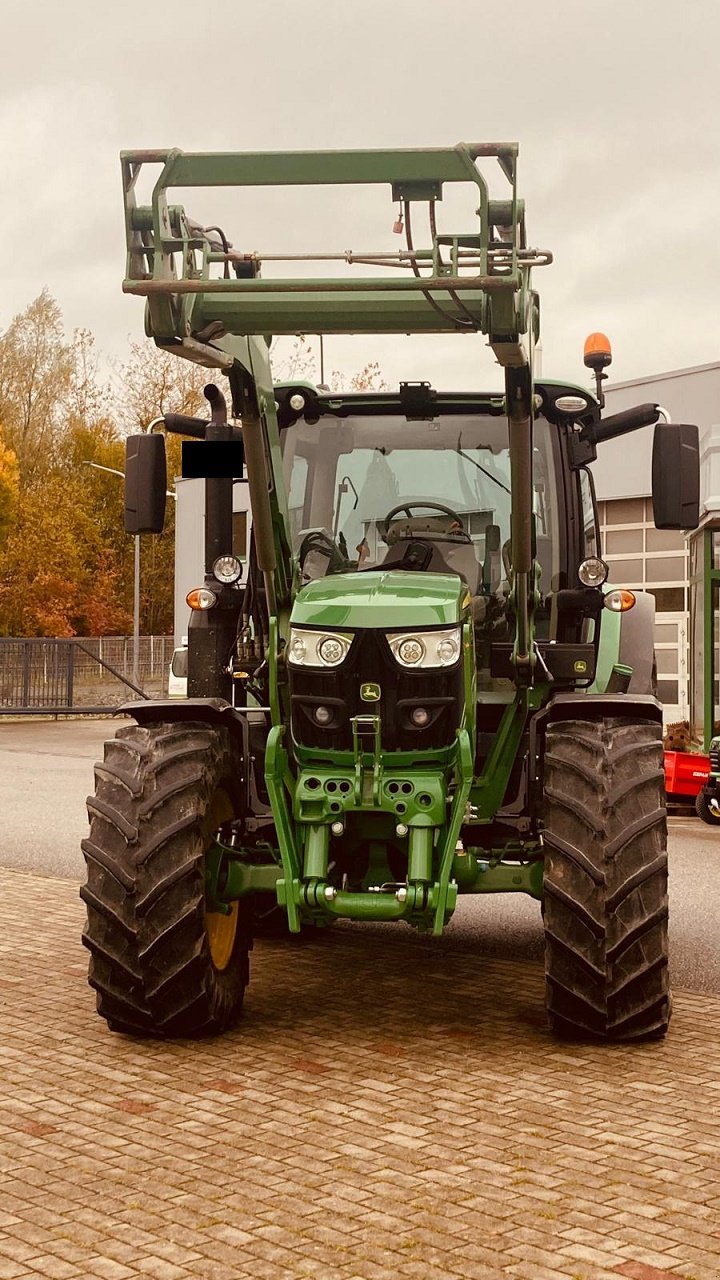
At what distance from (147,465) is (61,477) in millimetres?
56602

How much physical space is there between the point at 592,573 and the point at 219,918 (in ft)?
7.61

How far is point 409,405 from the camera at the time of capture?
780 cm

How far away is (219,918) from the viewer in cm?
680

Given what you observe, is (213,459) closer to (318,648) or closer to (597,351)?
(318,648)

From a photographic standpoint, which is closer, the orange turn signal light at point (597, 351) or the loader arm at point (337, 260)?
the loader arm at point (337, 260)

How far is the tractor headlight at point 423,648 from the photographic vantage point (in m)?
6.42

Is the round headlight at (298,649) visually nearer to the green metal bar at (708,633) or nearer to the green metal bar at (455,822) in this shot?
the green metal bar at (455,822)

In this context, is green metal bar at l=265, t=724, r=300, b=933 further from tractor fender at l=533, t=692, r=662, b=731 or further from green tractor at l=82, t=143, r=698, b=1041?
tractor fender at l=533, t=692, r=662, b=731

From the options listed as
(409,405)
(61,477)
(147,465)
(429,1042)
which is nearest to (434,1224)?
(429,1042)

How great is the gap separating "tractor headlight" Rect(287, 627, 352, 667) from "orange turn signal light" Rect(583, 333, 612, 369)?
3.21 m

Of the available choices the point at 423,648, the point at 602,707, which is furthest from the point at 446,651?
the point at 602,707

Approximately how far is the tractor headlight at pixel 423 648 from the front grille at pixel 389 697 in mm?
27

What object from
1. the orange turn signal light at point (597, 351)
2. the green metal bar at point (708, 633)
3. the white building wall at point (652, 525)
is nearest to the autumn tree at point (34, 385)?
the white building wall at point (652, 525)

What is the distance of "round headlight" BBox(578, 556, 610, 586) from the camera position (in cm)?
755
